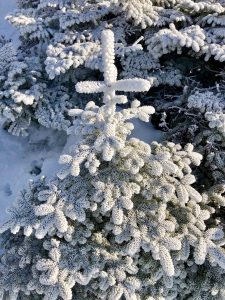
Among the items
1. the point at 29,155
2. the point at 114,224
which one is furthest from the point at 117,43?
the point at 114,224

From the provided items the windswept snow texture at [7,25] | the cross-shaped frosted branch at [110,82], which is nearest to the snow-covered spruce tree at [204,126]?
the cross-shaped frosted branch at [110,82]

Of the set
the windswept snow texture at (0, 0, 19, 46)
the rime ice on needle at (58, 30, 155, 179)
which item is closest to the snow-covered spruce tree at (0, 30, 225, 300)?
the rime ice on needle at (58, 30, 155, 179)

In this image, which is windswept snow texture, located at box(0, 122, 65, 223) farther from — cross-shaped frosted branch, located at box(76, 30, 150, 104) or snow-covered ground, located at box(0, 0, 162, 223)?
cross-shaped frosted branch, located at box(76, 30, 150, 104)

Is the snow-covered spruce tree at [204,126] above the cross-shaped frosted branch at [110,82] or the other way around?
the other way around

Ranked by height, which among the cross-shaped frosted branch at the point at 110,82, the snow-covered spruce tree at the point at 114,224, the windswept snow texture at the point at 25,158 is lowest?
the windswept snow texture at the point at 25,158

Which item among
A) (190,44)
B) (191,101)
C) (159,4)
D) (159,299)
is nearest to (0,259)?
(159,299)

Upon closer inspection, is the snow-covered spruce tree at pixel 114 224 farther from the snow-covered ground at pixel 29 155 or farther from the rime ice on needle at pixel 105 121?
the snow-covered ground at pixel 29 155

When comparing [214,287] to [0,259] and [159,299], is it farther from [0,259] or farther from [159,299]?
[0,259]
